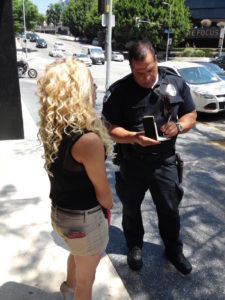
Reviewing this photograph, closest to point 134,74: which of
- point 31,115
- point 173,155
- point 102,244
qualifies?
point 173,155

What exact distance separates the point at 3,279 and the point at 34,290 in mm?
298

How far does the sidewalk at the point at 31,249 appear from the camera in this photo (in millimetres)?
2377

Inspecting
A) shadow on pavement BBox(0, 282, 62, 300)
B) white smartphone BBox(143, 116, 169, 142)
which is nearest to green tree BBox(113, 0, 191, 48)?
white smartphone BBox(143, 116, 169, 142)

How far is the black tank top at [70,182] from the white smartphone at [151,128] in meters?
0.69

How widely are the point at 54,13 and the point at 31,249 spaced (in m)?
145

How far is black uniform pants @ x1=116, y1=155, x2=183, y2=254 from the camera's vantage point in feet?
7.93

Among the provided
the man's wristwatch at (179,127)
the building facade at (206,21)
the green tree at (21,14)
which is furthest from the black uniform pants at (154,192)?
the building facade at (206,21)

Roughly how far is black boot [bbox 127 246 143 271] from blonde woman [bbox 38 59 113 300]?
3.00ft

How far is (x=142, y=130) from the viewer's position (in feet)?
7.80

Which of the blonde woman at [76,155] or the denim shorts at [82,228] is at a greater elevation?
the blonde woman at [76,155]

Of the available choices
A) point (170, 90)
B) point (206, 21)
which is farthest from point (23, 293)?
point (206, 21)

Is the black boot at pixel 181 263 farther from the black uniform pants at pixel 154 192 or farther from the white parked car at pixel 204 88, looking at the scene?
the white parked car at pixel 204 88

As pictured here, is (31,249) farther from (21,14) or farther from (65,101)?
(21,14)

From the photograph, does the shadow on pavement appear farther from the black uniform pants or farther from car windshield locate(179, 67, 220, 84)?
car windshield locate(179, 67, 220, 84)
